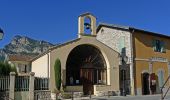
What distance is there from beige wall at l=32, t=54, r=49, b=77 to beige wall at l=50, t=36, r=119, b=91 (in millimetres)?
699

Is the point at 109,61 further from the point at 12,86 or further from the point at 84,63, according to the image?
the point at 12,86

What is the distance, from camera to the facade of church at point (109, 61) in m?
28.0

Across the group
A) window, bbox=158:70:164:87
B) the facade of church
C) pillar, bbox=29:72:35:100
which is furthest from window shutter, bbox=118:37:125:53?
pillar, bbox=29:72:35:100

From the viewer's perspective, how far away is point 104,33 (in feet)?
119

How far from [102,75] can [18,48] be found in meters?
104

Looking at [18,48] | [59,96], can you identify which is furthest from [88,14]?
[18,48]

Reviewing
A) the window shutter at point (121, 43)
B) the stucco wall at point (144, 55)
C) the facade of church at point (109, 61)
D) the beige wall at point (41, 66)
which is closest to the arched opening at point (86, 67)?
the facade of church at point (109, 61)

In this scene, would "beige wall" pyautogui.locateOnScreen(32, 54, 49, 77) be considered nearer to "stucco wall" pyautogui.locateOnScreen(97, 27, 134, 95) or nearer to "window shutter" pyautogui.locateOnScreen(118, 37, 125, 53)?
"stucco wall" pyautogui.locateOnScreen(97, 27, 134, 95)

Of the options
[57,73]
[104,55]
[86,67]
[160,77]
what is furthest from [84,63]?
[160,77]

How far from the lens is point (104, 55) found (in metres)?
30.7

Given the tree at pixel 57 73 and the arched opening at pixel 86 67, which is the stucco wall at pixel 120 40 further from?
the tree at pixel 57 73

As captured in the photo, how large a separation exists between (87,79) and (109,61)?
2.91 meters

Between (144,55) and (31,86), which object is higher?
(144,55)

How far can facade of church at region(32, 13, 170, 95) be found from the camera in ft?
92.0
